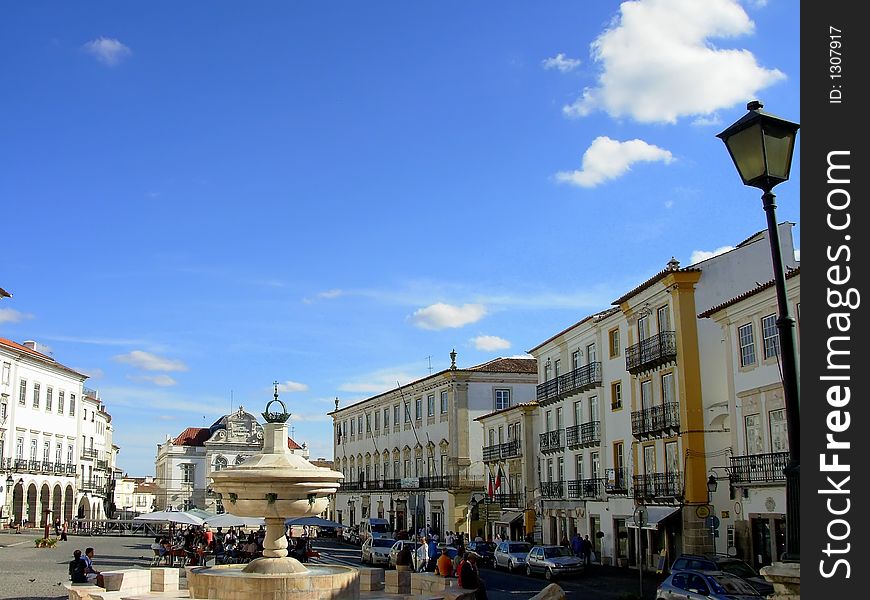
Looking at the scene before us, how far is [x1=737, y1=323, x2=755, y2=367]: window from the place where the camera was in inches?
1147

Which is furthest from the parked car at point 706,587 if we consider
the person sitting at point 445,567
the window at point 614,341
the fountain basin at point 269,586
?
the window at point 614,341

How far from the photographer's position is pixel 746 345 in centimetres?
2952

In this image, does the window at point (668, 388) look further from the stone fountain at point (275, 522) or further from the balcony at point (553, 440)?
the stone fountain at point (275, 522)

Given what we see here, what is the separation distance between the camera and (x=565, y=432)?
148ft

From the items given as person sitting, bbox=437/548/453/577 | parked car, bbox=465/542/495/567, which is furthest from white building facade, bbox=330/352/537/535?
person sitting, bbox=437/548/453/577

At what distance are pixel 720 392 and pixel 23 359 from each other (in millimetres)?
53454

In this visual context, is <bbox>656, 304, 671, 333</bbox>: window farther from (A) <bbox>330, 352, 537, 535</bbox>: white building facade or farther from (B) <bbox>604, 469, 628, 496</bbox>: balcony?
(A) <bbox>330, 352, 537, 535</bbox>: white building facade

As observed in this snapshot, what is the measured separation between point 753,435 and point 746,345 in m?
2.95

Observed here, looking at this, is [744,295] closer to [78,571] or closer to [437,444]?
[78,571]

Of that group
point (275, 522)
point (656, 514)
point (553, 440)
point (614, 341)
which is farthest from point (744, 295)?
point (553, 440)

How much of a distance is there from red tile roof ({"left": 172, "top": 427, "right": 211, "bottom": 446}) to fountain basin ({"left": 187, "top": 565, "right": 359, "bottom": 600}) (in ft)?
323

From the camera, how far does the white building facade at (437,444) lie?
61.4 meters
